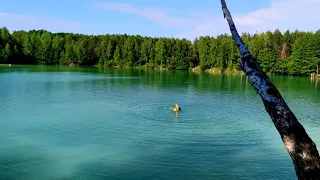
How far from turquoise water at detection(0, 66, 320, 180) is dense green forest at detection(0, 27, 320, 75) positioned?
5157 cm

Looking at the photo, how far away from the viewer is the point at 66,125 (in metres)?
21.3

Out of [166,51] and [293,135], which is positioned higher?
[166,51]

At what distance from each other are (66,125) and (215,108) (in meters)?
13.9

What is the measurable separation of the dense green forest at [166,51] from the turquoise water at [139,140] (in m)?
51.6

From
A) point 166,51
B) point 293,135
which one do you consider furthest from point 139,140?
point 166,51

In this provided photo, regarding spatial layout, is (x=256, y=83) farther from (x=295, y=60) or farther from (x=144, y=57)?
(x=144, y=57)

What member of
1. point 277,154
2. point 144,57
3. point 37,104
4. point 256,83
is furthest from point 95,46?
point 256,83

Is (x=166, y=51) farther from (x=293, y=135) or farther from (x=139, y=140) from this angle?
(x=293, y=135)

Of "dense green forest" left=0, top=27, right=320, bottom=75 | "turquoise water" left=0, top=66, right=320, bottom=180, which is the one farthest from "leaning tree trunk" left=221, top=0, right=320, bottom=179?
"dense green forest" left=0, top=27, right=320, bottom=75

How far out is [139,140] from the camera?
18.0 m

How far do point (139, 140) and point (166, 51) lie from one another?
95.1 meters

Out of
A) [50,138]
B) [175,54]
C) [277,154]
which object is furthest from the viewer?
[175,54]

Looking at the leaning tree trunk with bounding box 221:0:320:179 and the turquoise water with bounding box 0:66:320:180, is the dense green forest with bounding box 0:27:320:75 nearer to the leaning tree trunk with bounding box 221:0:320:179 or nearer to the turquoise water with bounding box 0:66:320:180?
the turquoise water with bounding box 0:66:320:180

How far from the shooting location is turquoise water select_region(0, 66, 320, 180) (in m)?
13.2
